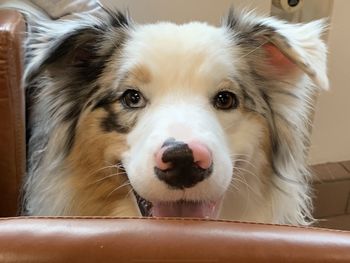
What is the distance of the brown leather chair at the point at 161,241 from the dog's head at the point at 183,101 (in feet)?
0.94

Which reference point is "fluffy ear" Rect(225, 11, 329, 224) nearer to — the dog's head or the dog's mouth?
the dog's head

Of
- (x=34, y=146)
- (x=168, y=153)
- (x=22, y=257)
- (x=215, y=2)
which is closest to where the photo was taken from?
(x=22, y=257)

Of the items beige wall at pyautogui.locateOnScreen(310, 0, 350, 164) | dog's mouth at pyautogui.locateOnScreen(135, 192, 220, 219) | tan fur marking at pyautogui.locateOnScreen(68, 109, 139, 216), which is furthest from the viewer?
beige wall at pyautogui.locateOnScreen(310, 0, 350, 164)

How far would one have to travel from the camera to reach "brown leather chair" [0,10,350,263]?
74 cm

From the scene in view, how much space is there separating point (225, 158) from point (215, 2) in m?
1.21

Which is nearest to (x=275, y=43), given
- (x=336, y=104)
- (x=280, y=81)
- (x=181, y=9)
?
(x=280, y=81)

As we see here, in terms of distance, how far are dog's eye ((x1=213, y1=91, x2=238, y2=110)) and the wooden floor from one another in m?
1.21

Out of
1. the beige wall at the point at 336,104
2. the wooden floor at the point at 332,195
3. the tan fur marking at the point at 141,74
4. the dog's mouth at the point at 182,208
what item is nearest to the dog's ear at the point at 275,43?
the tan fur marking at the point at 141,74

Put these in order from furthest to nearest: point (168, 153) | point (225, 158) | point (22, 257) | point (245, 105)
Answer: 1. point (245, 105)
2. point (225, 158)
3. point (168, 153)
4. point (22, 257)

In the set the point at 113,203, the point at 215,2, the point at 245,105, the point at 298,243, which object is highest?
the point at 215,2

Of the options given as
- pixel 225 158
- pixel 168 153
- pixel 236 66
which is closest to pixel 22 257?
pixel 168 153

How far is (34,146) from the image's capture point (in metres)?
1.45

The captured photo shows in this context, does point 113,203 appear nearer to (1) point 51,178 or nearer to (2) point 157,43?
(1) point 51,178

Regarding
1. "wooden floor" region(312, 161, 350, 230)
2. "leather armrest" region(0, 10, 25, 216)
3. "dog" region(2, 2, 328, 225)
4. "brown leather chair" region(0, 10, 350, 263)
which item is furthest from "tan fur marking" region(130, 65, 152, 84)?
"wooden floor" region(312, 161, 350, 230)
